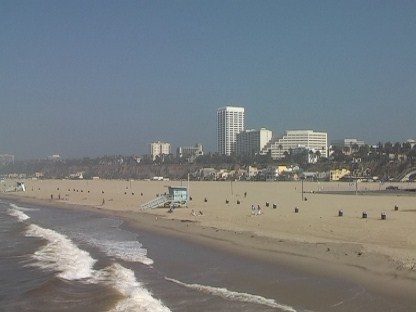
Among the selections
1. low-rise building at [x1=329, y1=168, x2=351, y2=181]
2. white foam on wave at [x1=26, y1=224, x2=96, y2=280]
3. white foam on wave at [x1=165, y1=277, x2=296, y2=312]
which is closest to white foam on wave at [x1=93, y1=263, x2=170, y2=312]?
white foam on wave at [x1=26, y1=224, x2=96, y2=280]

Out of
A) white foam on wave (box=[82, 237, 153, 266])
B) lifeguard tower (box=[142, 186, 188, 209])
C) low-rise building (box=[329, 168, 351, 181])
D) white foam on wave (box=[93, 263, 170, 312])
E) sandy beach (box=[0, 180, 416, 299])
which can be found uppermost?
low-rise building (box=[329, 168, 351, 181])

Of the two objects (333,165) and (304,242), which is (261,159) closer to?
(333,165)

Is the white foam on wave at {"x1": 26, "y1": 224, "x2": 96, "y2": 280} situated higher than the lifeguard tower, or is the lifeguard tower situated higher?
the lifeguard tower

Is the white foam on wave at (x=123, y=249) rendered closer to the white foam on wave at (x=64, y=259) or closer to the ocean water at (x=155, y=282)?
the ocean water at (x=155, y=282)

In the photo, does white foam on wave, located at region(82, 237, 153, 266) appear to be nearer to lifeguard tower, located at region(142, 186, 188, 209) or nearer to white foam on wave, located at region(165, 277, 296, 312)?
white foam on wave, located at region(165, 277, 296, 312)

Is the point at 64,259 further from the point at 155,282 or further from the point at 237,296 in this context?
the point at 237,296

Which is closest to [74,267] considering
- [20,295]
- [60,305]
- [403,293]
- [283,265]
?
[20,295]

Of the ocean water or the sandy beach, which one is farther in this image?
the sandy beach
